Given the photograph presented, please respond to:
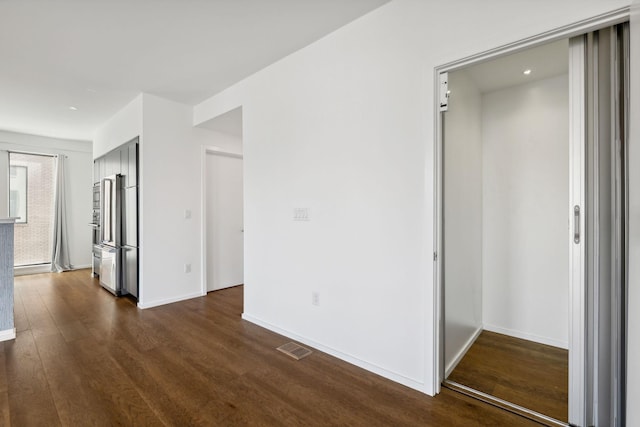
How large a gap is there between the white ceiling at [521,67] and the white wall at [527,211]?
114 mm

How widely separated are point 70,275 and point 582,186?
24.2 feet

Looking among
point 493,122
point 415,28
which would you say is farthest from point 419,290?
point 493,122

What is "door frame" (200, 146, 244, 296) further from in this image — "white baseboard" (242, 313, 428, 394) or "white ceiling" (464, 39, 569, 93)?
"white ceiling" (464, 39, 569, 93)

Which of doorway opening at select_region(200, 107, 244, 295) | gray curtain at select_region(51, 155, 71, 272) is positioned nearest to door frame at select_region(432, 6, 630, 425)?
doorway opening at select_region(200, 107, 244, 295)

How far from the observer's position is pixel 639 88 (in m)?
0.67

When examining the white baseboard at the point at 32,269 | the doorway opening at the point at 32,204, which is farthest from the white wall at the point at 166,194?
the white baseboard at the point at 32,269

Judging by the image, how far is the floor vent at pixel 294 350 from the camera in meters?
2.54

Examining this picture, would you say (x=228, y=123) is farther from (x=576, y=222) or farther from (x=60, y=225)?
(x=60, y=225)

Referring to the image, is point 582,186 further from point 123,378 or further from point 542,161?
point 123,378

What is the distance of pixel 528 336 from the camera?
113 inches

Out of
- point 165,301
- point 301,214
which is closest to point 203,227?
point 165,301

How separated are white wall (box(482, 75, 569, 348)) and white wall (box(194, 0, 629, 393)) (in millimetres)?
1484

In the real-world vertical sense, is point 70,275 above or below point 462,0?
below

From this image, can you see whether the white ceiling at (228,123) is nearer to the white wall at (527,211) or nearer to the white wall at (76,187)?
the white wall at (527,211)
